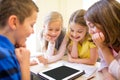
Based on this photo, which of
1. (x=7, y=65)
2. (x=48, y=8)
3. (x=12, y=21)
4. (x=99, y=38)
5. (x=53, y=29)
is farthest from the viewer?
(x=48, y=8)

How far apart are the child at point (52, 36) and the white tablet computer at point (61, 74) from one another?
0.79ft

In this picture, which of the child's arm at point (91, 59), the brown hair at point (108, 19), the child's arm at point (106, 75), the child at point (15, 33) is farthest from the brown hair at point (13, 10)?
the child's arm at point (91, 59)

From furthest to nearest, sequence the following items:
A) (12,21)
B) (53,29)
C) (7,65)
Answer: (53,29)
(12,21)
(7,65)

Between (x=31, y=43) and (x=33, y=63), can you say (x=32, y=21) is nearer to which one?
(x=33, y=63)

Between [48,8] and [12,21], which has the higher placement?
[48,8]

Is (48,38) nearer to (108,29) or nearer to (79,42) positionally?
(79,42)

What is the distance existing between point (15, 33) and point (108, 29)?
1.61 ft

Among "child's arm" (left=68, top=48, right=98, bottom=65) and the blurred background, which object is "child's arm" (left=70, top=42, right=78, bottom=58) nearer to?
"child's arm" (left=68, top=48, right=98, bottom=65)

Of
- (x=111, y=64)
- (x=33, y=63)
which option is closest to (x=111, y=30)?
(x=111, y=64)

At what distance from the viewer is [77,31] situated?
4.41 ft

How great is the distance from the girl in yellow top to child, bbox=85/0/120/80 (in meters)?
0.31

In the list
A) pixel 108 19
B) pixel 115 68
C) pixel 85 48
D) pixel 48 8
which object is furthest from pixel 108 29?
pixel 48 8

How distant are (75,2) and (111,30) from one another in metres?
1.39

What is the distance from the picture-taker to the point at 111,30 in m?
0.95
